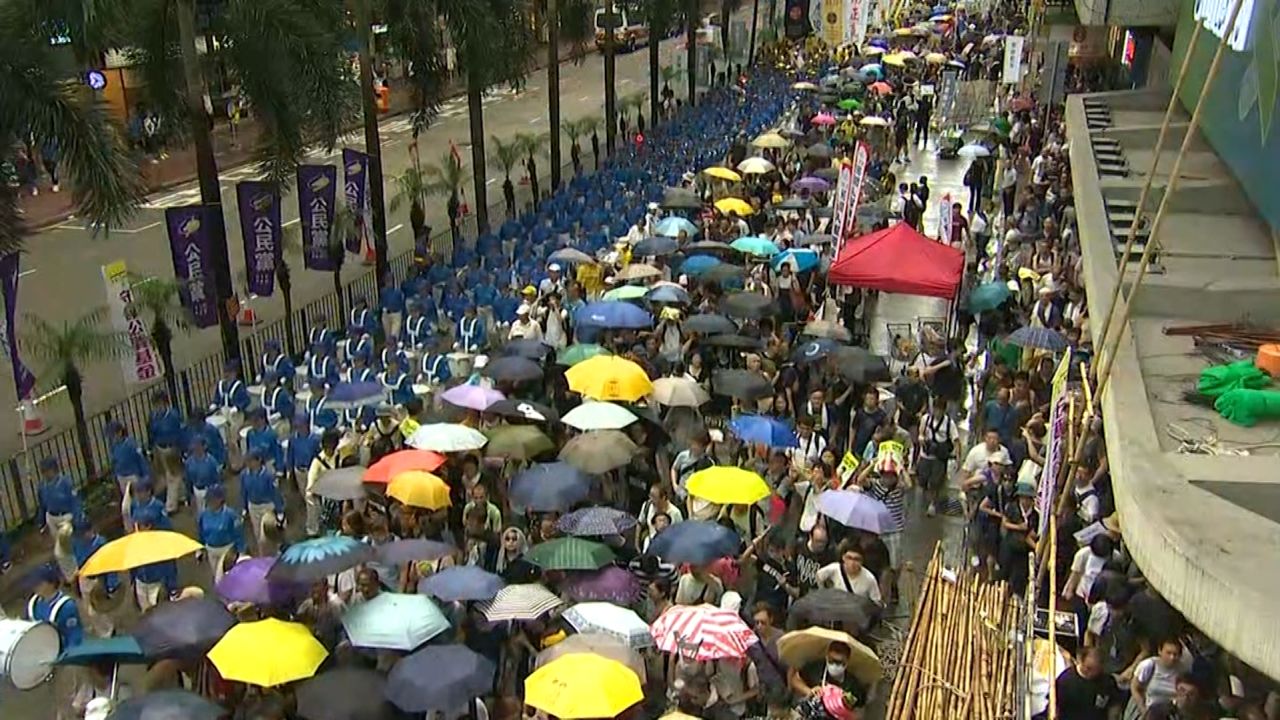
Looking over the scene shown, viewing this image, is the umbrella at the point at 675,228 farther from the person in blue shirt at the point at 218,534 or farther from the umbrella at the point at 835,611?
the umbrella at the point at 835,611

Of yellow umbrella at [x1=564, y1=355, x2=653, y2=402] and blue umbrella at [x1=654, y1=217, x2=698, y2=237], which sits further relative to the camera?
blue umbrella at [x1=654, y1=217, x2=698, y2=237]

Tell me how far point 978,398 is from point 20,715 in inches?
407

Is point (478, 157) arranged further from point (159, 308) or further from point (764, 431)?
point (764, 431)

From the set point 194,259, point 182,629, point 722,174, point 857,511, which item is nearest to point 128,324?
point 194,259

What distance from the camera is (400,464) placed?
11.0m

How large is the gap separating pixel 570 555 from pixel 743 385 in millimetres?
4181

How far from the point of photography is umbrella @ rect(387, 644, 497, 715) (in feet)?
25.1

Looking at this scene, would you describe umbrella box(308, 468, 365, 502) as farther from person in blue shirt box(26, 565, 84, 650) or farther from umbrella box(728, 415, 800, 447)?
umbrella box(728, 415, 800, 447)

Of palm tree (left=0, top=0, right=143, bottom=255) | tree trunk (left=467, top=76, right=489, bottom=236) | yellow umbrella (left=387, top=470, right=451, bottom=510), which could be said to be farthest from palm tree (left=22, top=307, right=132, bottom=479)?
tree trunk (left=467, top=76, right=489, bottom=236)

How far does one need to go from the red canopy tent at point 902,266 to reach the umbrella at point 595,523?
22.9 ft

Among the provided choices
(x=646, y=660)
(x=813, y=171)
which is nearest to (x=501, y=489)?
(x=646, y=660)

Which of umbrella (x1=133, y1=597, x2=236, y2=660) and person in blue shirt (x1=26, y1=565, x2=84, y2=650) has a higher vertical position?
umbrella (x1=133, y1=597, x2=236, y2=660)

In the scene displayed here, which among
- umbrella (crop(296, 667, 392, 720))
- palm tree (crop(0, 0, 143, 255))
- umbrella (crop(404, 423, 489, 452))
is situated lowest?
umbrella (crop(404, 423, 489, 452))

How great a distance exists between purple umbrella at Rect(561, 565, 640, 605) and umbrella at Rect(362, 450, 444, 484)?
2340 millimetres
